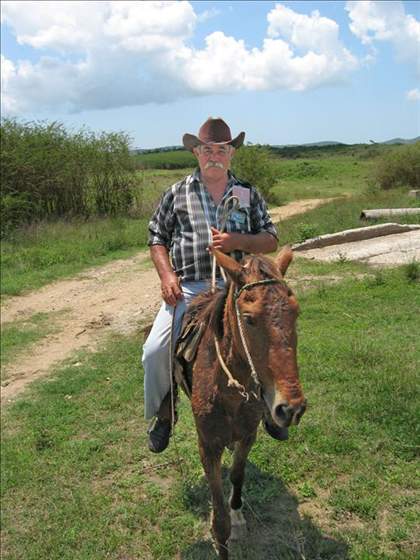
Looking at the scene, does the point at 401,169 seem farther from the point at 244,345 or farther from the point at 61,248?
the point at 244,345

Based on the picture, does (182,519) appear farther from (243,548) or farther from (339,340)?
(339,340)

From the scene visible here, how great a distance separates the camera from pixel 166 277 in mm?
3318

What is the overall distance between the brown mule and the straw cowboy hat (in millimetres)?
1001

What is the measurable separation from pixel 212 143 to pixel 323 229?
414 inches

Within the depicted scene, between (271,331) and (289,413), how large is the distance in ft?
1.13

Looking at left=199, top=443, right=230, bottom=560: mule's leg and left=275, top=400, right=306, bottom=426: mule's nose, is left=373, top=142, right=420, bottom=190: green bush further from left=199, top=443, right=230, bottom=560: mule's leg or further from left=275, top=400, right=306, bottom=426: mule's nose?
left=275, top=400, right=306, bottom=426: mule's nose

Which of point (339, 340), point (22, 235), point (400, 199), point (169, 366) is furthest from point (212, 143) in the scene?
point (400, 199)

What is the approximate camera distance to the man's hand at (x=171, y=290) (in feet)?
10.7

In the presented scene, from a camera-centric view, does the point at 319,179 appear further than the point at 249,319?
Yes

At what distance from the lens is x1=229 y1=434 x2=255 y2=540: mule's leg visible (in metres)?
3.43

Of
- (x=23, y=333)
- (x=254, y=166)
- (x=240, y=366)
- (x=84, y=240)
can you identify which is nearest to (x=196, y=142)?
(x=240, y=366)

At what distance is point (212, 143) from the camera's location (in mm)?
3266

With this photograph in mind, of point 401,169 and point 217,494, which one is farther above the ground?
point 401,169

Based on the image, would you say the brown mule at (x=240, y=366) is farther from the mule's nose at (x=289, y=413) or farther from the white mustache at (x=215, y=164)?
the white mustache at (x=215, y=164)
